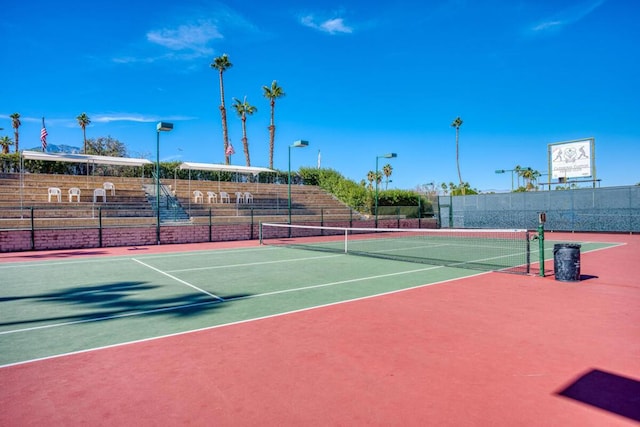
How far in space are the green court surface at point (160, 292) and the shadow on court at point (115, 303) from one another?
0.02m

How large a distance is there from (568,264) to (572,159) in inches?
1047

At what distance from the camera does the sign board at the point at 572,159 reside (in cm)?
2983

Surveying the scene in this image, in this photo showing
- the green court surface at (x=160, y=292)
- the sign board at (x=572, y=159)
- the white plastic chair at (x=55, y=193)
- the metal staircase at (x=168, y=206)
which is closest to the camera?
the green court surface at (x=160, y=292)

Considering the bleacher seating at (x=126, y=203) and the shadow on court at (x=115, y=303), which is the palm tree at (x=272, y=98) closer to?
the bleacher seating at (x=126, y=203)

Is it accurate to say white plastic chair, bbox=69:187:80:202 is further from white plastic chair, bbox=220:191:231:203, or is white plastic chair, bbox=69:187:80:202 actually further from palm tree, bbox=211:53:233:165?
palm tree, bbox=211:53:233:165

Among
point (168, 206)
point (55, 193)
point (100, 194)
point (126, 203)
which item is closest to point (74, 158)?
point (55, 193)

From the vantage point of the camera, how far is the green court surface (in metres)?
5.43

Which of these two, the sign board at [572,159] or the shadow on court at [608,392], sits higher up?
the sign board at [572,159]

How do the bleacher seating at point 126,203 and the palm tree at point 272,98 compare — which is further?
the palm tree at point 272,98

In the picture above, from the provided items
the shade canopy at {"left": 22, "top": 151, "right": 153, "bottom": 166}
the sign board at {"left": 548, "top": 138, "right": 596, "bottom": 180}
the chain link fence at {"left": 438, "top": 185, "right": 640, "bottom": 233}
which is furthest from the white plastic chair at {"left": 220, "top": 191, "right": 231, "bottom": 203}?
the sign board at {"left": 548, "top": 138, "right": 596, "bottom": 180}

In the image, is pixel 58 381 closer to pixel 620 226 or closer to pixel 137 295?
pixel 137 295

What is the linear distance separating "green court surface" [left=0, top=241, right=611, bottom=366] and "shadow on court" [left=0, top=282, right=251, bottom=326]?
17 mm

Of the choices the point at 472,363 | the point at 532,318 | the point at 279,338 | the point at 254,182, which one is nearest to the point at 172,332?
the point at 279,338

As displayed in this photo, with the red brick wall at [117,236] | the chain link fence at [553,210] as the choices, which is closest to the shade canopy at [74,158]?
the red brick wall at [117,236]
